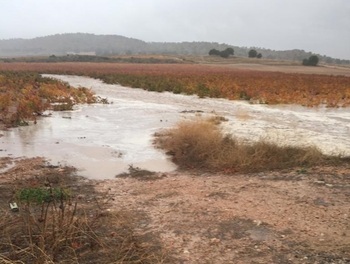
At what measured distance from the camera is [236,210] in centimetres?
657

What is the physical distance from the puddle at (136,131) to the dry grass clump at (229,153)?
2.06 ft

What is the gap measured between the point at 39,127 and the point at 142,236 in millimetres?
10287

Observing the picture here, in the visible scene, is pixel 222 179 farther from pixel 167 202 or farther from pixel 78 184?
pixel 78 184

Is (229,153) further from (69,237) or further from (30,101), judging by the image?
(30,101)

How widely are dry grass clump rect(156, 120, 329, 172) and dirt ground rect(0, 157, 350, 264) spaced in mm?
472

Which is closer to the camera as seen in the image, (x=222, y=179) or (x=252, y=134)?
(x=222, y=179)

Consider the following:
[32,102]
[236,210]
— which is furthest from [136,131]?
[236,210]

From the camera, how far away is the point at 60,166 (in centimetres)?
957

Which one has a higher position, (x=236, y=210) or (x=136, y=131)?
(x=236, y=210)

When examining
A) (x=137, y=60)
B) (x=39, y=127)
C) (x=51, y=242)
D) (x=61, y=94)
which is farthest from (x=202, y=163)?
(x=137, y=60)

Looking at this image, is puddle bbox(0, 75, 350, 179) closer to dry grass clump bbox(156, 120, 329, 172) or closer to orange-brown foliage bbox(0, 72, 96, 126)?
dry grass clump bbox(156, 120, 329, 172)

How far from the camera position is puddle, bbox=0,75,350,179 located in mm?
10578

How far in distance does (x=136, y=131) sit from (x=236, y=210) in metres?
8.51

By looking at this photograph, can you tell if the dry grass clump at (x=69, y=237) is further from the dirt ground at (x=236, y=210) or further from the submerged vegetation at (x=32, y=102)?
the submerged vegetation at (x=32, y=102)
